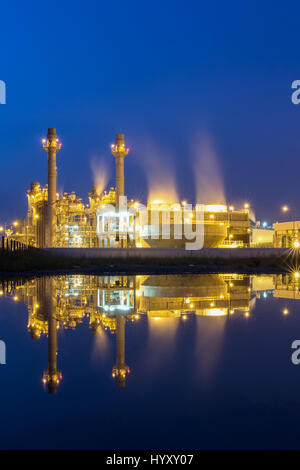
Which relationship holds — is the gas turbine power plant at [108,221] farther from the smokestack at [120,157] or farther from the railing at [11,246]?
the railing at [11,246]

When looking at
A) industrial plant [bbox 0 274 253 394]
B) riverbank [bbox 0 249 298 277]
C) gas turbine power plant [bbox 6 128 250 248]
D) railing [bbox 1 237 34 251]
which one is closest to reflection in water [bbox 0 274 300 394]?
industrial plant [bbox 0 274 253 394]

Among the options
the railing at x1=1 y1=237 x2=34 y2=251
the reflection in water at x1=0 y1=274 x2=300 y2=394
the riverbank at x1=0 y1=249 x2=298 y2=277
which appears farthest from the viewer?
the railing at x1=1 y1=237 x2=34 y2=251

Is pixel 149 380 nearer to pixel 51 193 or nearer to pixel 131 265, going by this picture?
pixel 131 265

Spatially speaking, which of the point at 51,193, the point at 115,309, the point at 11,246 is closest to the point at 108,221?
the point at 51,193

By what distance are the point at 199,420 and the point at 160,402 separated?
0.55 m

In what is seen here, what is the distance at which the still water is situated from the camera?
3932 mm

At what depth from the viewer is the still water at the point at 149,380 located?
3.93m

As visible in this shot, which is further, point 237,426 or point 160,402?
point 160,402

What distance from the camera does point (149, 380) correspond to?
539cm

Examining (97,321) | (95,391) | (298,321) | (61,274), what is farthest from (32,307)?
(61,274)

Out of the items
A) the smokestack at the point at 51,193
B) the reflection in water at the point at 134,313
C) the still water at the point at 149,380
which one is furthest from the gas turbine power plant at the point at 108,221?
the still water at the point at 149,380

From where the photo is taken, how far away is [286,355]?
673 cm

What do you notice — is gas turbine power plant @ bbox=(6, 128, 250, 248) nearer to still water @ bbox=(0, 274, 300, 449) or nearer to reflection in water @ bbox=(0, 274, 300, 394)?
reflection in water @ bbox=(0, 274, 300, 394)

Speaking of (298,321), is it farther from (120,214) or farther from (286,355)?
(120,214)
